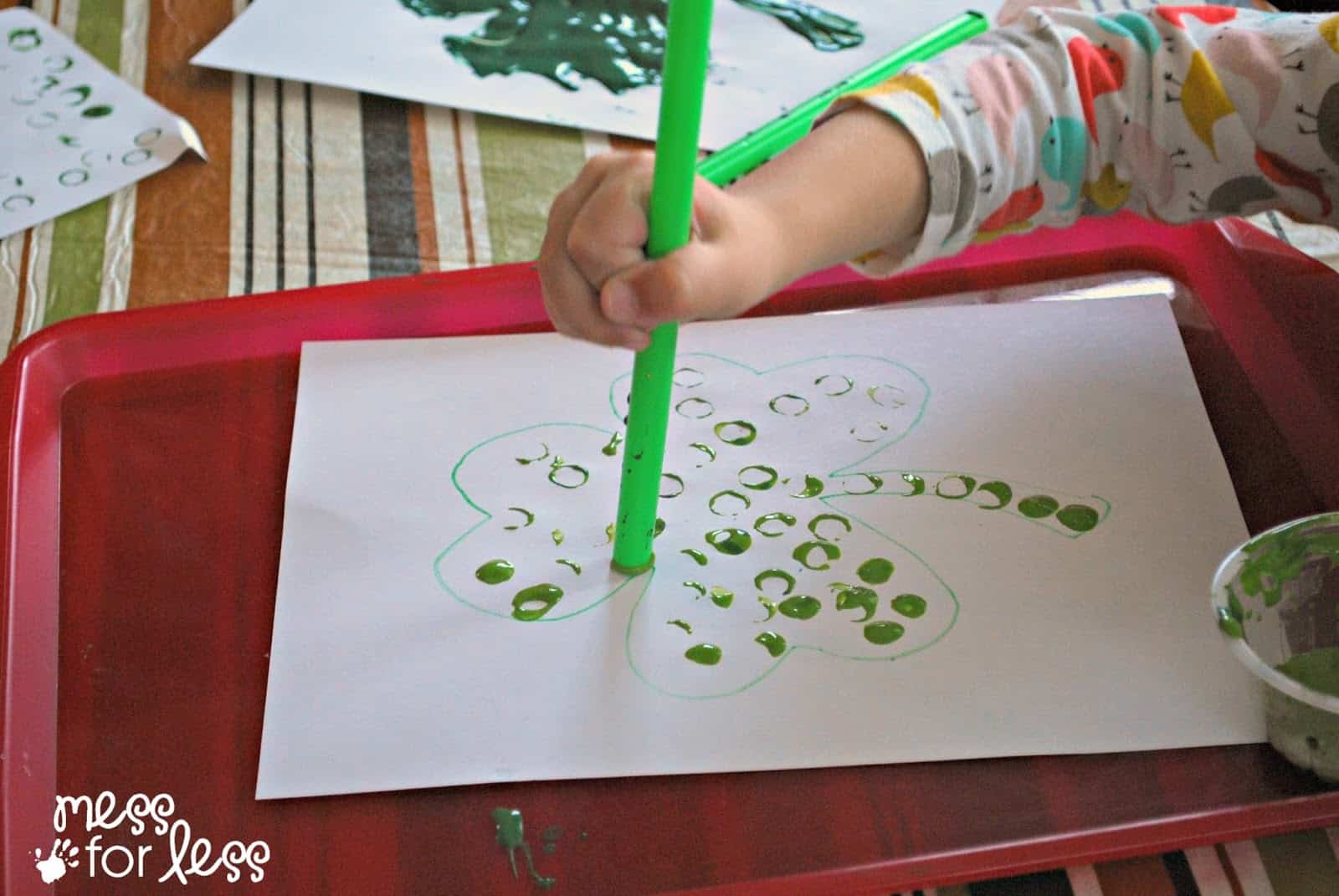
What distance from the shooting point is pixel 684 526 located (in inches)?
17.6

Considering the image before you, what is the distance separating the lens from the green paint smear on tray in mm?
731

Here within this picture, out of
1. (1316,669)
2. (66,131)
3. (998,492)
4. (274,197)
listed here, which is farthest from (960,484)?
(66,131)

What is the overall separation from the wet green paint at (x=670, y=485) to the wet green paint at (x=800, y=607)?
6 centimetres

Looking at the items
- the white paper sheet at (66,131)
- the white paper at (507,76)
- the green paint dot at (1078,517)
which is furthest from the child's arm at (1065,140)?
the white paper sheet at (66,131)

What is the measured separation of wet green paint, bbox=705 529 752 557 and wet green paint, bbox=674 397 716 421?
2.1 inches

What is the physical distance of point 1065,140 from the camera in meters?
0.50

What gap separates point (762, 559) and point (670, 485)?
0.15 ft

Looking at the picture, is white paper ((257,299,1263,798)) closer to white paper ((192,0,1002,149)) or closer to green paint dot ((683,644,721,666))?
green paint dot ((683,644,721,666))

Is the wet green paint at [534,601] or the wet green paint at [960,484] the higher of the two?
the wet green paint at [960,484]

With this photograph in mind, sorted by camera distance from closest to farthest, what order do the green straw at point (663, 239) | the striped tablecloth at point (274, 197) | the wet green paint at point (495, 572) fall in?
the green straw at point (663, 239), the wet green paint at point (495, 572), the striped tablecloth at point (274, 197)

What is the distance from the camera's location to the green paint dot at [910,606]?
16.5 inches

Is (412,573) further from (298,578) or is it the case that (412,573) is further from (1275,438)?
(1275,438)

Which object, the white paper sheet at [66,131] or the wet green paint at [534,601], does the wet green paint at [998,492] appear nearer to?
the wet green paint at [534,601]

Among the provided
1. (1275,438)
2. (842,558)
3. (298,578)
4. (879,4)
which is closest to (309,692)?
(298,578)
